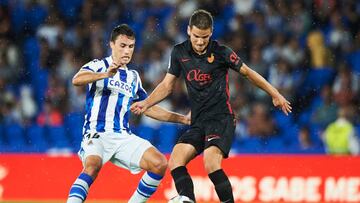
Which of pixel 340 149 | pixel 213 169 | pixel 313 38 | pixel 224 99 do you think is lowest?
pixel 213 169

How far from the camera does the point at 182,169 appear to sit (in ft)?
25.3

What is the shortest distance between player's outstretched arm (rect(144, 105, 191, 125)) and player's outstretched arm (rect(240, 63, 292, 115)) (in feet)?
2.99

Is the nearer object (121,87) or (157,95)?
(157,95)

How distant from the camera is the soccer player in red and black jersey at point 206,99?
25.2 feet

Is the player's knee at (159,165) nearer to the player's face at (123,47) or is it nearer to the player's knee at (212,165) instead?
the player's knee at (212,165)

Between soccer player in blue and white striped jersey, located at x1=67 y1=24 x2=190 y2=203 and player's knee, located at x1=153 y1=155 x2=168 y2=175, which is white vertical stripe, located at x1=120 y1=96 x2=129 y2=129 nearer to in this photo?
soccer player in blue and white striped jersey, located at x1=67 y1=24 x2=190 y2=203

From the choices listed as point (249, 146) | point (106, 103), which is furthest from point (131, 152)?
point (249, 146)

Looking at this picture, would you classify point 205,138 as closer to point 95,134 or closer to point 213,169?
point 213,169

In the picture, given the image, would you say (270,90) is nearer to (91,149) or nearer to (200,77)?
(200,77)

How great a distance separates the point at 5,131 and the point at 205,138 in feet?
25.9

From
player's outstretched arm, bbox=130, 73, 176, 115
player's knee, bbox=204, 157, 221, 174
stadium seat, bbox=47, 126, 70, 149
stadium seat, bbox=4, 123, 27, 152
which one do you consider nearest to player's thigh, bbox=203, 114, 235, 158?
player's knee, bbox=204, 157, 221, 174

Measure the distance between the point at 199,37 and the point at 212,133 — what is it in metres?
0.85

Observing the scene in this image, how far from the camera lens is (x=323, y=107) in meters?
14.4

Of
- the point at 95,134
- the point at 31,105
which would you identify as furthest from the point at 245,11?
the point at 95,134
